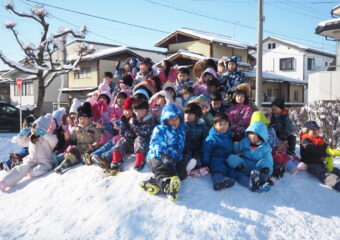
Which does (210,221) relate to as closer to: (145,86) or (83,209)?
(83,209)

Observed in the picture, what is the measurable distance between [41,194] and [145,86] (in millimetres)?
2527

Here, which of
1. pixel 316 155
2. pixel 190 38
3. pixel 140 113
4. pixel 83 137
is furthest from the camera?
pixel 190 38

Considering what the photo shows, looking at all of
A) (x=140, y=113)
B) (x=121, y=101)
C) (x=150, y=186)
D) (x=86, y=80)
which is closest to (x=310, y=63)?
(x=86, y=80)

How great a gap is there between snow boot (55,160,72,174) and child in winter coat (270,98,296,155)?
11.6ft

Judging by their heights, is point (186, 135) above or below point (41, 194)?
above

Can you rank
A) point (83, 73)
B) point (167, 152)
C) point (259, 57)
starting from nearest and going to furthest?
point (167, 152) → point (259, 57) → point (83, 73)

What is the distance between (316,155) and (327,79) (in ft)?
34.5

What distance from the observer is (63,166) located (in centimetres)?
461

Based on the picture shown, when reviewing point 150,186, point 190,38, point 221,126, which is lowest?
point 150,186

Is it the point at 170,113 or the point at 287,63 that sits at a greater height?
the point at 287,63

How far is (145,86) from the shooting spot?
5.30 metres

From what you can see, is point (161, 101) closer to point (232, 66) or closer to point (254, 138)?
point (254, 138)

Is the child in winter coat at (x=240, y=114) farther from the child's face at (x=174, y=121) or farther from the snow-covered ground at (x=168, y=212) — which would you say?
the child's face at (x=174, y=121)

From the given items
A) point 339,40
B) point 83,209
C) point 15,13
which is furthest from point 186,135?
point 15,13
